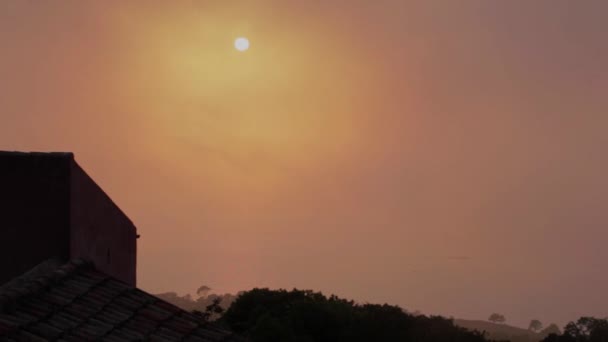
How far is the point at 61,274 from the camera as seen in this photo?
9.52 meters

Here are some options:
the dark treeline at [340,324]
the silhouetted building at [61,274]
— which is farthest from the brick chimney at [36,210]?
the dark treeline at [340,324]

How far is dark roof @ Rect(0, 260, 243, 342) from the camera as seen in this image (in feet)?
26.6

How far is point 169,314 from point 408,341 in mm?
33496

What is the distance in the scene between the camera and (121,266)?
15.0 metres

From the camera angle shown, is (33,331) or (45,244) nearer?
(33,331)

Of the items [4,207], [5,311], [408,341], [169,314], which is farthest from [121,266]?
[408,341]

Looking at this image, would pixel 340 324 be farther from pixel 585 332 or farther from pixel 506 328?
pixel 506 328

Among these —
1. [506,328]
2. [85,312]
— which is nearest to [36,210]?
[85,312]

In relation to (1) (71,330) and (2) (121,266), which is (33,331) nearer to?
(1) (71,330)

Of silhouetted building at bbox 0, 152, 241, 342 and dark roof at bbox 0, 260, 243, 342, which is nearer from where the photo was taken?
dark roof at bbox 0, 260, 243, 342

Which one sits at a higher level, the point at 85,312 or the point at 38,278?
the point at 38,278

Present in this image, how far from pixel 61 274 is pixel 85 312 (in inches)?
34.4

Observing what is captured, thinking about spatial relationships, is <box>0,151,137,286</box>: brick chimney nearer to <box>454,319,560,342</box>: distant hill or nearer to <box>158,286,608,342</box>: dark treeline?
<box>158,286,608,342</box>: dark treeline

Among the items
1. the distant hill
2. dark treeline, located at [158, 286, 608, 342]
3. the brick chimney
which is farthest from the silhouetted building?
the distant hill
